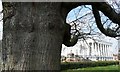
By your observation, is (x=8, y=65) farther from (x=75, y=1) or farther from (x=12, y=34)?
(x=75, y=1)

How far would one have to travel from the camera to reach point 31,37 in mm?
2703

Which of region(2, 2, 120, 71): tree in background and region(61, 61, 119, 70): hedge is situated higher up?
region(2, 2, 120, 71): tree in background

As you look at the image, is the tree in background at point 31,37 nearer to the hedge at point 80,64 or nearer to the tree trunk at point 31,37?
the tree trunk at point 31,37

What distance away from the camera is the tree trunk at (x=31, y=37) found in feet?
8.80

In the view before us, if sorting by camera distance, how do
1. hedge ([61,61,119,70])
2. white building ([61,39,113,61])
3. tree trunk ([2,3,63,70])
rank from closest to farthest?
1. tree trunk ([2,3,63,70])
2. white building ([61,39,113,61])
3. hedge ([61,61,119,70])

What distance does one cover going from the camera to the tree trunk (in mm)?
2684

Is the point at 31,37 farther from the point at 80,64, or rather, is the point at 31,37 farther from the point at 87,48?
the point at 80,64

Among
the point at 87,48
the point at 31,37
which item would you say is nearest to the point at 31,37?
the point at 31,37

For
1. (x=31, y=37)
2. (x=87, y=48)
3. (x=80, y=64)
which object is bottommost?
(x=80, y=64)

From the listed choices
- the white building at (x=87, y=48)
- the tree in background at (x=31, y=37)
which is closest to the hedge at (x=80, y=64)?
the white building at (x=87, y=48)

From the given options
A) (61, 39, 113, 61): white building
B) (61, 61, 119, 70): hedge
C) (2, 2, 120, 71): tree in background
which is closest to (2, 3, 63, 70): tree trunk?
(2, 2, 120, 71): tree in background

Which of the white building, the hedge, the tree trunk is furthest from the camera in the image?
the hedge

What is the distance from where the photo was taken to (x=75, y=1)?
3.13m

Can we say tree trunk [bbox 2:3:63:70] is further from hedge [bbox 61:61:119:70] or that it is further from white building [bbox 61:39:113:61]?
hedge [bbox 61:61:119:70]
